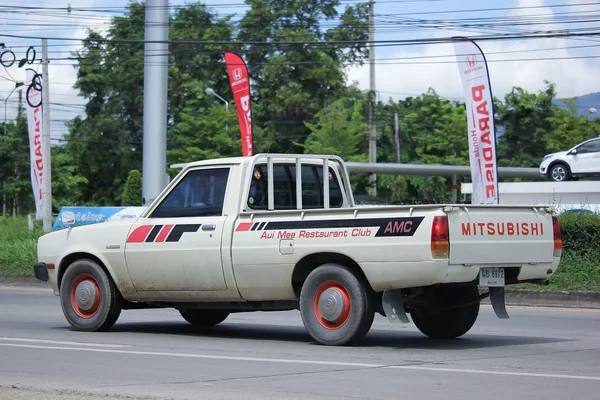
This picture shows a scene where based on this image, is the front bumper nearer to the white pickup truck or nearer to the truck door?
the white pickup truck

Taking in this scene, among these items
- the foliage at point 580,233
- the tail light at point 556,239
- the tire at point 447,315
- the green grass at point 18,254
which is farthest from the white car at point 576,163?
the tail light at point 556,239

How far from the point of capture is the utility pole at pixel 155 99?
35.3 metres

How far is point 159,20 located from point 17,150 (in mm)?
41180

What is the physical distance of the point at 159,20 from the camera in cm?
3541

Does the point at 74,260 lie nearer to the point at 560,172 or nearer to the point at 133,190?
the point at 560,172

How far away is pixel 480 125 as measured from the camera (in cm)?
2450

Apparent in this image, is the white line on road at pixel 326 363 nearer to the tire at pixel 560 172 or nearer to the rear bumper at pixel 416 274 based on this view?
the rear bumper at pixel 416 274

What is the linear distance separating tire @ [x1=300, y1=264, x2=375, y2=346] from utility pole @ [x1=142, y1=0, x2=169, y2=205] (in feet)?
83.6

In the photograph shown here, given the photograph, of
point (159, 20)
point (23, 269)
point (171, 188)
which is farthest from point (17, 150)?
point (171, 188)

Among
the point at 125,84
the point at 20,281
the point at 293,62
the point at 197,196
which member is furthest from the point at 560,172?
the point at 125,84

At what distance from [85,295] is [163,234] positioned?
1.38 metres

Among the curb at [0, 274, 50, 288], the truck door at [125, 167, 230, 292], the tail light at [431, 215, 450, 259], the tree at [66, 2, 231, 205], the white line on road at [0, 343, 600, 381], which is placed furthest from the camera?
the tree at [66, 2, 231, 205]

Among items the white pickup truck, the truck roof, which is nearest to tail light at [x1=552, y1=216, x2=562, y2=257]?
the white pickup truck

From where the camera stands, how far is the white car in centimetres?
3406
